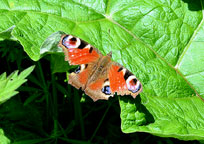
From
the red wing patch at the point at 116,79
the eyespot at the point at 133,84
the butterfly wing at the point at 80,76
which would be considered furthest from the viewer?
the butterfly wing at the point at 80,76

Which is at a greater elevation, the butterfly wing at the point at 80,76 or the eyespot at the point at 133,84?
the butterfly wing at the point at 80,76

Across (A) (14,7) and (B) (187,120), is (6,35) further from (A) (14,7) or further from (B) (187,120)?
(B) (187,120)

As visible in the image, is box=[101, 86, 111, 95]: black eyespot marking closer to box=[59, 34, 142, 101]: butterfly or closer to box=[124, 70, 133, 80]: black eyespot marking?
box=[59, 34, 142, 101]: butterfly

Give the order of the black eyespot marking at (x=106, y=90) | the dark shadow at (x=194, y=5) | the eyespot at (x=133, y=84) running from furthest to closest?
the dark shadow at (x=194, y=5) < the black eyespot marking at (x=106, y=90) < the eyespot at (x=133, y=84)

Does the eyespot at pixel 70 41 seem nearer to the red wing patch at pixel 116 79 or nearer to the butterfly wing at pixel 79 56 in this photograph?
the butterfly wing at pixel 79 56

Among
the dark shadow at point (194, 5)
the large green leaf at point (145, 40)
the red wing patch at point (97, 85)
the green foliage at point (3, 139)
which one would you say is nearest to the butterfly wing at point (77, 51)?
the large green leaf at point (145, 40)

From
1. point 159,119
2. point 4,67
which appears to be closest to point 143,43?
point 159,119

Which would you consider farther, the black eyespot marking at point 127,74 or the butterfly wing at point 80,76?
the butterfly wing at point 80,76
